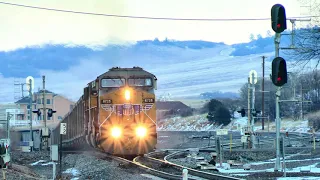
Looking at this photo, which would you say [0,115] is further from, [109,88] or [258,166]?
[258,166]

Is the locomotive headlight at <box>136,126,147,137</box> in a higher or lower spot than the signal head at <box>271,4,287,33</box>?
lower

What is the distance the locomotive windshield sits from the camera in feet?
91.4

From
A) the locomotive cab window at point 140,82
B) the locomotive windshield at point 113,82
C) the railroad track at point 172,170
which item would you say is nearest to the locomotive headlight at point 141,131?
the railroad track at point 172,170

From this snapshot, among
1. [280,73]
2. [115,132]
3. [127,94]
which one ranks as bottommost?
[115,132]

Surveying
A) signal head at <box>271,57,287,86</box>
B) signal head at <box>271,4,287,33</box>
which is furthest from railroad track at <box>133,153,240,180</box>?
signal head at <box>271,4,287,33</box>

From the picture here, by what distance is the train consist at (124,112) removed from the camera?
27.0m

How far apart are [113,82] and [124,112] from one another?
5.47 feet

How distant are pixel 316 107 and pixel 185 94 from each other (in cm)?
8981

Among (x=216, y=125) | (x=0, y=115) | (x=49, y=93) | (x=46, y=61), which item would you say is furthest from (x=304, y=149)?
(x=46, y=61)

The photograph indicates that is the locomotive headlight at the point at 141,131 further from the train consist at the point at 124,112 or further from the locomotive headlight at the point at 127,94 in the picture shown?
the locomotive headlight at the point at 127,94

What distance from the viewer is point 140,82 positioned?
28172 mm

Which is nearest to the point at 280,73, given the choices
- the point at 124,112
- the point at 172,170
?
the point at 172,170

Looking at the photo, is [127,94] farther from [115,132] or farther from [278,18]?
[278,18]

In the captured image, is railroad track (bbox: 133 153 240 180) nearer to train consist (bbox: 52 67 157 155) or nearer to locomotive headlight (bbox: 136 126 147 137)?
train consist (bbox: 52 67 157 155)
